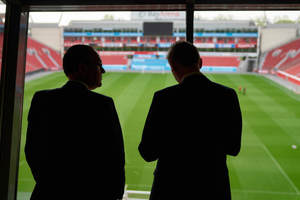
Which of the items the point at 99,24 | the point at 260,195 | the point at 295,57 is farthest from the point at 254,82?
the point at 260,195

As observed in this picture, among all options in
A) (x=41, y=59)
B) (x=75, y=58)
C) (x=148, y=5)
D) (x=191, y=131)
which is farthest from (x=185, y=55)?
(x=41, y=59)

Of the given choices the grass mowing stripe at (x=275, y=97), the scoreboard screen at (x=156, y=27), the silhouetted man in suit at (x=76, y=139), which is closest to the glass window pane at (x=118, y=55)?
the scoreboard screen at (x=156, y=27)

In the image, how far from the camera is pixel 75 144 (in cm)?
101

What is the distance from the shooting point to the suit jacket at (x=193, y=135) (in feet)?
3.44

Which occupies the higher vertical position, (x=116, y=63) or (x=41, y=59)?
(x=116, y=63)

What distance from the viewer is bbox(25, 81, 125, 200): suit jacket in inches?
39.6

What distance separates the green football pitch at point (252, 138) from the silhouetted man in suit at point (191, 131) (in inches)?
60.5

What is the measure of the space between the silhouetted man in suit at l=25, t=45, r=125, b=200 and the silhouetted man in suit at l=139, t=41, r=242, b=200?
0.15m

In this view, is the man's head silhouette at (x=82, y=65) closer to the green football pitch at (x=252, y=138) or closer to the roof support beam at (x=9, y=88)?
the roof support beam at (x=9, y=88)

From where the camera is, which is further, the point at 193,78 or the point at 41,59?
the point at 41,59

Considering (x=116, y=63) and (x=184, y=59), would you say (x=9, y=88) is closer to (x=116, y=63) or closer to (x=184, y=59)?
(x=184, y=59)

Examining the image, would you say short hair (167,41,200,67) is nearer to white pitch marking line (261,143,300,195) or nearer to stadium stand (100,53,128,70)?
white pitch marking line (261,143,300,195)

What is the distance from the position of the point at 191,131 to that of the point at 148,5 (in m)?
1.03

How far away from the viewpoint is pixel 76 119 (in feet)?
3.30
